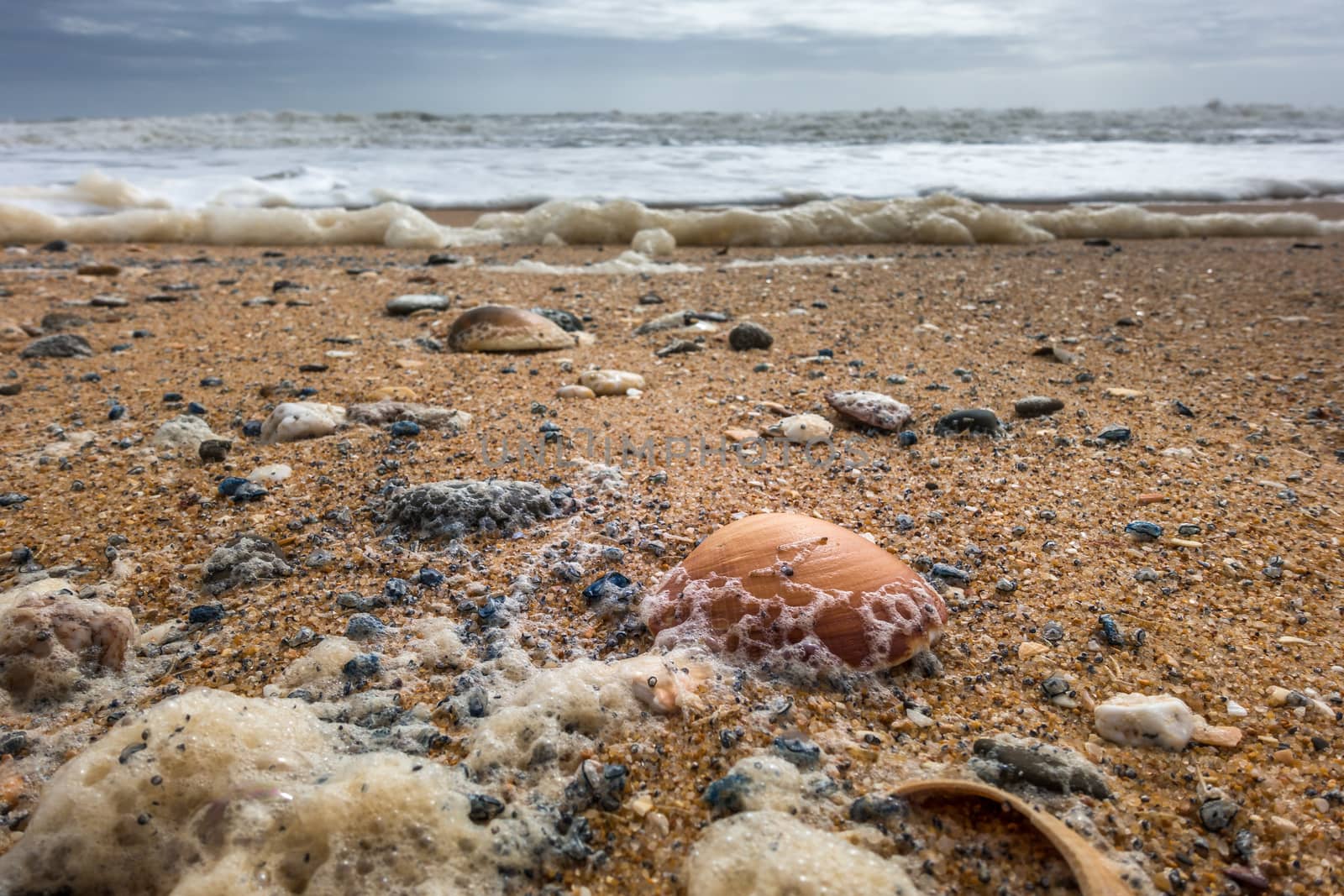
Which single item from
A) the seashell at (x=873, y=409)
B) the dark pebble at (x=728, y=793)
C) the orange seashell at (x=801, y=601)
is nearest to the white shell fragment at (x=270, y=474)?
the orange seashell at (x=801, y=601)

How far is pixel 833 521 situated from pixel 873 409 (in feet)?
2.47

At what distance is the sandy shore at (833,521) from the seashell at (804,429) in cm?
11

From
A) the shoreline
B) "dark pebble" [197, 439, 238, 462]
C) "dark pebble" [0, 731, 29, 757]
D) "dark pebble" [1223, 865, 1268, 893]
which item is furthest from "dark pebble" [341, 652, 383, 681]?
the shoreline

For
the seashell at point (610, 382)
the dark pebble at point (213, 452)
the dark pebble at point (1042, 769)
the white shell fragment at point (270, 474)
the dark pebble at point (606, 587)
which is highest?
the seashell at point (610, 382)

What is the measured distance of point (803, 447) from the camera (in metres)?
2.77

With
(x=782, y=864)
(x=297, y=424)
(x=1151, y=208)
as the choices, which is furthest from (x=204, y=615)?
(x=1151, y=208)

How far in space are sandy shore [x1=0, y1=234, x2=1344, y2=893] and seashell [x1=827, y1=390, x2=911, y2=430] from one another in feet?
0.21

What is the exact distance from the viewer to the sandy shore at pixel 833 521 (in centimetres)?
135

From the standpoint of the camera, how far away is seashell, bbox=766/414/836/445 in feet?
9.15

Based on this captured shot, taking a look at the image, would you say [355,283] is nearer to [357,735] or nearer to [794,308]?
[794,308]

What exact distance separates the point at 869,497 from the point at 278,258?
5.70 m

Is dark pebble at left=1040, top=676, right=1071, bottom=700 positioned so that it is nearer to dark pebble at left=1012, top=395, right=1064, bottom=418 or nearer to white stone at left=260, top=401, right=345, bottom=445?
dark pebble at left=1012, top=395, right=1064, bottom=418

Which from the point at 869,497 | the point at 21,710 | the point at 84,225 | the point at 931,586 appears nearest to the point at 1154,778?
the point at 931,586

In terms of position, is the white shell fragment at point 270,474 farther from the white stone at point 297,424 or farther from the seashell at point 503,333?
the seashell at point 503,333
